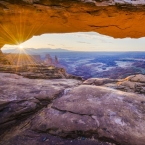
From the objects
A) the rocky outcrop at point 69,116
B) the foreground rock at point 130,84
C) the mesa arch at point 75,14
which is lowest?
the rocky outcrop at point 69,116

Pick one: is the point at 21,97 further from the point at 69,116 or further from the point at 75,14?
the point at 75,14

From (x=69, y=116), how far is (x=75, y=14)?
166 inches

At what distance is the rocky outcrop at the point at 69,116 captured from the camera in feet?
11.9

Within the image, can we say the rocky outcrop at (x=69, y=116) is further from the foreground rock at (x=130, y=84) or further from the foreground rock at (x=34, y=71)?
the foreground rock at (x=34, y=71)

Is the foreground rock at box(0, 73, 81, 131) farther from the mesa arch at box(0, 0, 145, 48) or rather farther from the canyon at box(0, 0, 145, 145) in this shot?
the mesa arch at box(0, 0, 145, 48)

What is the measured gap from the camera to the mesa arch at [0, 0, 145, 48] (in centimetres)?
510

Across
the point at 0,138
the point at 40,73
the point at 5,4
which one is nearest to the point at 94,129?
the point at 0,138

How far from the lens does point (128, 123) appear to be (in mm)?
3975

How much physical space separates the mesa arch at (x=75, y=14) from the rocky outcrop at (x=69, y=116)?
3.05 metres

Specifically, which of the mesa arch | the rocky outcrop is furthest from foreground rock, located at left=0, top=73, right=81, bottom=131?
the mesa arch

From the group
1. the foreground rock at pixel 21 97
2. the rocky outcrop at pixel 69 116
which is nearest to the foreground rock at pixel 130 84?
the rocky outcrop at pixel 69 116

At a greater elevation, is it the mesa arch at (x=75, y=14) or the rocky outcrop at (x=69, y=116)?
the mesa arch at (x=75, y=14)

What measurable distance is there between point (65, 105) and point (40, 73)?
3.37 m

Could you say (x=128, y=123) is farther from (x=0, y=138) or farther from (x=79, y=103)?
(x=0, y=138)
